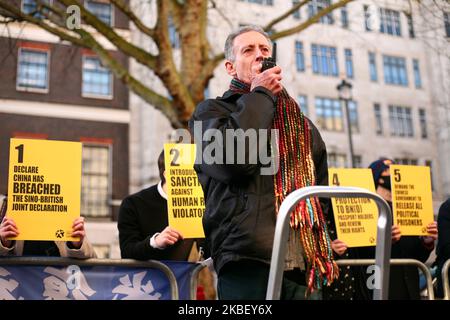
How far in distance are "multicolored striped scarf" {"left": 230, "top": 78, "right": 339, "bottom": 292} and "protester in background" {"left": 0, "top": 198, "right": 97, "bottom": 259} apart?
154 centimetres

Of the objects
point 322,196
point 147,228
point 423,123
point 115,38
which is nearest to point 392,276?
point 147,228

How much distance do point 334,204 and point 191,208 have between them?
3.68 ft

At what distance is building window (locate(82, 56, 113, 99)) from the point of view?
21.8 metres

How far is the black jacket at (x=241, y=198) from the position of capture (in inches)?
93.0

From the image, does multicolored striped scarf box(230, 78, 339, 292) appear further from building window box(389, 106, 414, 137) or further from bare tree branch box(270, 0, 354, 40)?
building window box(389, 106, 414, 137)

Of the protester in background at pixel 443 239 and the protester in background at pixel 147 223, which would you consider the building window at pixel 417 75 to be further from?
the protester in background at pixel 147 223

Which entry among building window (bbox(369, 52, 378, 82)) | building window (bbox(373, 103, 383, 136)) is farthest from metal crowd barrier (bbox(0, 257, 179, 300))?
building window (bbox(369, 52, 378, 82))

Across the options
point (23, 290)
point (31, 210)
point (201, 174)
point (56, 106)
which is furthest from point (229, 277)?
point (56, 106)

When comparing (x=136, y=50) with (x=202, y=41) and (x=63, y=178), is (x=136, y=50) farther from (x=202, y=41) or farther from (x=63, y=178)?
(x=63, y=178)

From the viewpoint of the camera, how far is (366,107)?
29.7m

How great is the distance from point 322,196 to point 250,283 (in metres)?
0.58

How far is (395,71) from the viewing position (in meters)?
31.3

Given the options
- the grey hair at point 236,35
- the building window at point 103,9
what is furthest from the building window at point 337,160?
the grey hair at point 236,35
